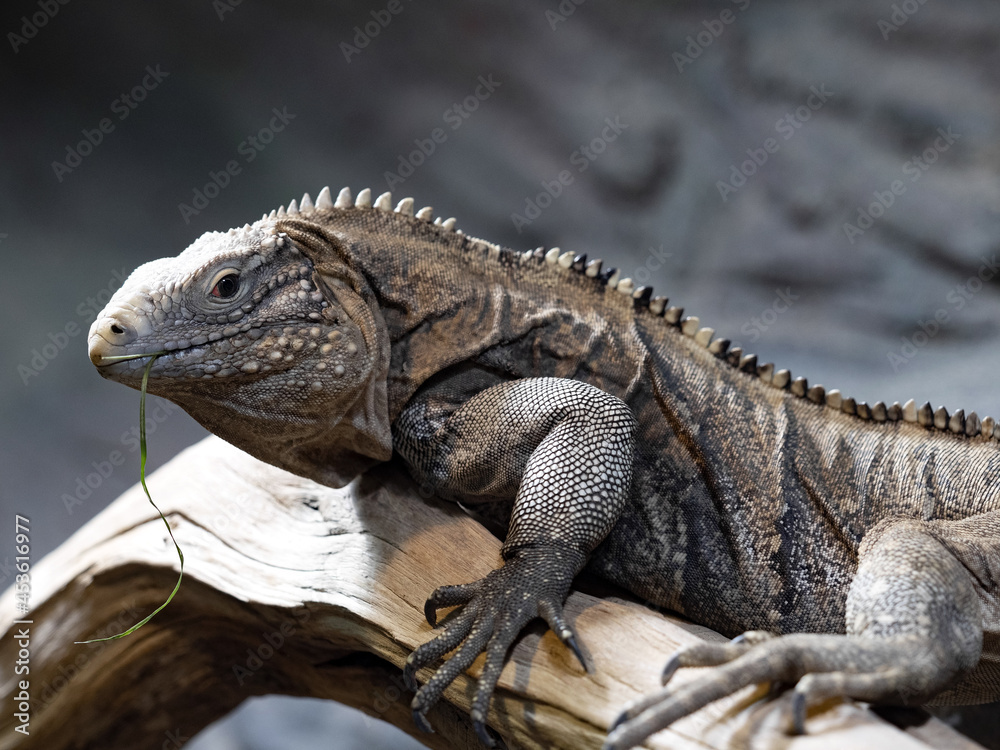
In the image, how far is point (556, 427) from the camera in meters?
3.17

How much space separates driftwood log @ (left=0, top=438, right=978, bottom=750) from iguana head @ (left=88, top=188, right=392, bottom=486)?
1.72 ft

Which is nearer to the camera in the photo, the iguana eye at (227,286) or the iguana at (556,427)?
the iguana at (556,427)

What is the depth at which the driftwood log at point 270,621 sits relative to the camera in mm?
2725

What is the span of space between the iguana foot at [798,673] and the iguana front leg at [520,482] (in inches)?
19.1

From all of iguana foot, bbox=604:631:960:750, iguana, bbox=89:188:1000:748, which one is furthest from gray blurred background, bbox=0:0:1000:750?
iguana foot, bbox=604:631:960:750

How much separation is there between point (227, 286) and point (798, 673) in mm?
2451

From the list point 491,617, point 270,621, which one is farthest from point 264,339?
point 270,621

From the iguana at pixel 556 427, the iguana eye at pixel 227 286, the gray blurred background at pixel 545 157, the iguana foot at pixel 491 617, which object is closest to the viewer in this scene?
the iguana foot at pixel 491 617

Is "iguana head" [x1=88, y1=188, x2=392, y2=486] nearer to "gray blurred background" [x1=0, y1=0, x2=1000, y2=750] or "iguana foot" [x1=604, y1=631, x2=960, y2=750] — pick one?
"iguana foot" [x1=604, y1=631, x2=960, y2=750]

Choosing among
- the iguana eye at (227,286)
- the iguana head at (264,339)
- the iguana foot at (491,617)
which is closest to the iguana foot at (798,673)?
the iguana foot at (491,617)

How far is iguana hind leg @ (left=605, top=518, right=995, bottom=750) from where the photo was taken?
2137mm

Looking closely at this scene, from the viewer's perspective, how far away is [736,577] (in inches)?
131

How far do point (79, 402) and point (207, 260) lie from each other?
12.9 feet

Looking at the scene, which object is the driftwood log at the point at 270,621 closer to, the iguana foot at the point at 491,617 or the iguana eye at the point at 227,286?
the iguana foot at the point at 491,617
